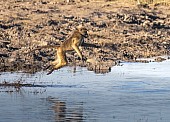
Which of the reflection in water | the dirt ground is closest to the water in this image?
the reflection in water

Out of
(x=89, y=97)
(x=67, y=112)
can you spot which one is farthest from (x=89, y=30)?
(x=67, y=112)

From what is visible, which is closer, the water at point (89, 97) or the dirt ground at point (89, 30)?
the water at point (89, 97)

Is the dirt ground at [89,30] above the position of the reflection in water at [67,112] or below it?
below

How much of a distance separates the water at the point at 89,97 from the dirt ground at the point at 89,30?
175 centimetres

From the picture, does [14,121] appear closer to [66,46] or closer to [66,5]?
[66,46]

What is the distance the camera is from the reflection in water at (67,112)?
11258 millimetres

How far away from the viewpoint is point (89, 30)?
26.5m

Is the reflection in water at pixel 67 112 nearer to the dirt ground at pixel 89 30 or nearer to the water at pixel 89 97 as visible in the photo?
the water at pixel 89 97

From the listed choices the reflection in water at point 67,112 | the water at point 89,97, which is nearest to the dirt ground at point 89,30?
the water at point 89,97

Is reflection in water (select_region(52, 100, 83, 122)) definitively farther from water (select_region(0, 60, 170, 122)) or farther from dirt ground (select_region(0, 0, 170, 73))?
dirt ground (select_region(0, 0, 170, 73))

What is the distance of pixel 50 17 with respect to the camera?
92.3 ft

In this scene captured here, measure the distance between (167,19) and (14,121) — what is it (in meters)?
21.3

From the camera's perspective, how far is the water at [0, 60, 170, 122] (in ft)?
37.9

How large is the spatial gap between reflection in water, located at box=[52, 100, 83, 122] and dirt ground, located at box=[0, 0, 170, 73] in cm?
575
